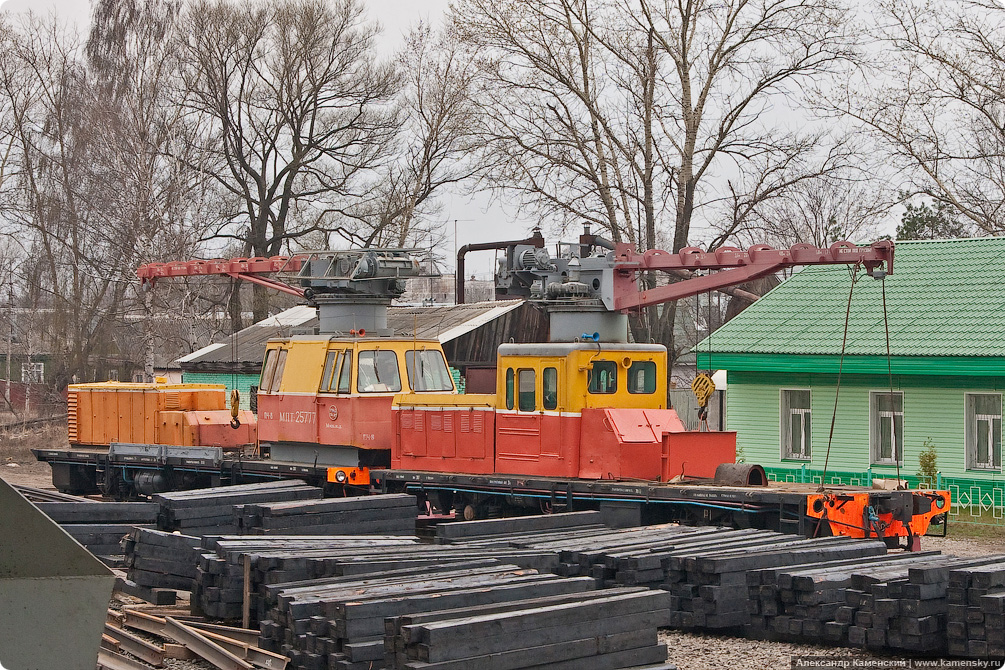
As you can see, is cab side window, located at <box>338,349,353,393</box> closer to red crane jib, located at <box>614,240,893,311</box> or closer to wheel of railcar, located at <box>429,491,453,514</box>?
wheel of railcar, located at <box>429,491,453,514</box>

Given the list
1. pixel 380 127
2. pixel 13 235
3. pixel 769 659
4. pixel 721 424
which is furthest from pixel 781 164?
pixel 13 235

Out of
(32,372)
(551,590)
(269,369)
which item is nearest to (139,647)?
(551,590)

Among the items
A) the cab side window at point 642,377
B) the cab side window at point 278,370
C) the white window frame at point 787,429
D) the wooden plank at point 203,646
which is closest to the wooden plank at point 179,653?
the wooden plank at point 203,646

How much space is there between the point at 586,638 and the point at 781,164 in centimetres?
2491

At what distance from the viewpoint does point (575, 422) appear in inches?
650

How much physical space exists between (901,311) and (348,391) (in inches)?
444

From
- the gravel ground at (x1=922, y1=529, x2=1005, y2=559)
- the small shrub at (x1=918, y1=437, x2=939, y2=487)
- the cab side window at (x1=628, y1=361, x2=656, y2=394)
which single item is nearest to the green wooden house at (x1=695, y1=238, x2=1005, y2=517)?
the small shrub at (x1=918, y1=437, x2=939, y2=487)

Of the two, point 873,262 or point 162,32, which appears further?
point 162,32

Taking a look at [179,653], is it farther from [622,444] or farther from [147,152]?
[147,152]

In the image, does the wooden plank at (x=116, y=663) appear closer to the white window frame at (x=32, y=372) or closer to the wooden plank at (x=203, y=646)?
the wooden plank at (x=203, y=646)

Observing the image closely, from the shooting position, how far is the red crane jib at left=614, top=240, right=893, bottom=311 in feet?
49.3

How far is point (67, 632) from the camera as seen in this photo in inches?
235

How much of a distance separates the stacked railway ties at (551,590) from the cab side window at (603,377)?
2.42 metres

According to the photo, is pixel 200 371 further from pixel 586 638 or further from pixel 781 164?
pixel 586 638
